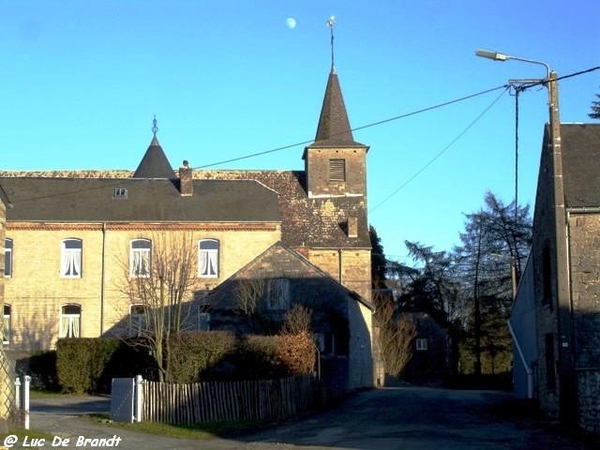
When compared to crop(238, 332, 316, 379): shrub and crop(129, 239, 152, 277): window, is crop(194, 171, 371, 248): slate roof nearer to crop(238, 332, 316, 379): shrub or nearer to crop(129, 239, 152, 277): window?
crop(129, 239, 152, 277): window

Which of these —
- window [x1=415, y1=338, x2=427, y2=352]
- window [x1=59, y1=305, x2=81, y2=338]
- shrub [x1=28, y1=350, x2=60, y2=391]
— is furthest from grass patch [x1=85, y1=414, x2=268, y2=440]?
window [x1=415, y1=338, x2=427, y2=352]

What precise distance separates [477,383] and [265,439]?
36664mm

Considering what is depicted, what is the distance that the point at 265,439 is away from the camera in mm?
20734

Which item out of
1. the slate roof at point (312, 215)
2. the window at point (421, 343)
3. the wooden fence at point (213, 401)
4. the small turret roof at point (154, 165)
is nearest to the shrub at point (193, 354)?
the wooden fence at point (213, 401)

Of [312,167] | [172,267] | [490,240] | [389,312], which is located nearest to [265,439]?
[172,267]

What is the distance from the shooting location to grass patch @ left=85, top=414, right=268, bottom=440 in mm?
21781

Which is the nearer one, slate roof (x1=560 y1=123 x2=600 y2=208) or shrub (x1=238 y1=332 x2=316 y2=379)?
slate roof (x1=560 y1=123 x2=600 y2=208)

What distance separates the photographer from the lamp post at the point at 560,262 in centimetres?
1917

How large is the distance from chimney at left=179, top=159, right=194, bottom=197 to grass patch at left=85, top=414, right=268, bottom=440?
80.0ft

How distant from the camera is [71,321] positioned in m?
45.3

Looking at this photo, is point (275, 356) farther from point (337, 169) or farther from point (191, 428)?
point (337, 169)

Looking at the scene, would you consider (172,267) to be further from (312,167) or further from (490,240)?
(490,240)

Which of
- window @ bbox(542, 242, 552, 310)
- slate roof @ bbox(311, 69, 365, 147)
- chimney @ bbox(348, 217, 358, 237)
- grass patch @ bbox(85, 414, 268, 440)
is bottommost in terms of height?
grass patch @ bbox(85, 414, 268, 440)

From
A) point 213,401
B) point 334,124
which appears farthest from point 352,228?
point 213,401
